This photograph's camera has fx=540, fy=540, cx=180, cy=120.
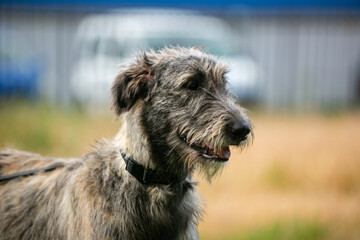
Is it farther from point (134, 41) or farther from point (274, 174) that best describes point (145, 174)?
point (134, 41)

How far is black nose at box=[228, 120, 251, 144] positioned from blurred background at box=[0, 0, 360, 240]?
2484mm

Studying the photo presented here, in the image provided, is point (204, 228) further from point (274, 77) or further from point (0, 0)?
point (0, 0)

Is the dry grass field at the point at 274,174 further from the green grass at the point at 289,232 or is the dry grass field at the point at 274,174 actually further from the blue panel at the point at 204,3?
the blue panel at the point at 204,3

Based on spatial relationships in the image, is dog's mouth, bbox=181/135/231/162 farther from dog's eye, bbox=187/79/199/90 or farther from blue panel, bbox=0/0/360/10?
blue panel, bbox=0/0/360/10

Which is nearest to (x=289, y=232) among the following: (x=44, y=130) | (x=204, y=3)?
(x=44, y=130)

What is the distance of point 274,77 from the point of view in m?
18.7

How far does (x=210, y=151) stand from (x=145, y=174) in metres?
0.51

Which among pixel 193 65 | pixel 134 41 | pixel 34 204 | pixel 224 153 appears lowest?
pixel 34 204

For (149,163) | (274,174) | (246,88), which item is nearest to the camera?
(149,163)

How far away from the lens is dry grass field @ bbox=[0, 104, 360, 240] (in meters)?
6.21

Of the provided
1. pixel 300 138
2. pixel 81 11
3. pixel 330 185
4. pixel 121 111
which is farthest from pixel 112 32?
pixel 121 111

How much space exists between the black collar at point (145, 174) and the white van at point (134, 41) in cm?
1103

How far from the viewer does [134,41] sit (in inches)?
612

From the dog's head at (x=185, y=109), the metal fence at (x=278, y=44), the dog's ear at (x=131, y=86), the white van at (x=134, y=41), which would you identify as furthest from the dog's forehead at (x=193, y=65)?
the metal fence at (x=278, y=44)
